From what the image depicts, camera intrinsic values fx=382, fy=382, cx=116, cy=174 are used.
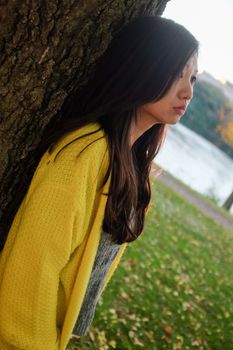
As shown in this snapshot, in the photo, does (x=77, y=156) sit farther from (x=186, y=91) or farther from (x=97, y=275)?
(x=97, y=275)

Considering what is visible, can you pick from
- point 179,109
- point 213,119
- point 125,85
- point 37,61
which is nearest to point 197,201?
point 179,109

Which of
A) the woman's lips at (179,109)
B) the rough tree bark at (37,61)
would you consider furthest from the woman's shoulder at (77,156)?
the woman's lips at (179,109)

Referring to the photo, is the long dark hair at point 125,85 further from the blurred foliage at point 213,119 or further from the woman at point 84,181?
the blurred foliage at point 213,119

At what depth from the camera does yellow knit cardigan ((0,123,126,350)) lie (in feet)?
4.92

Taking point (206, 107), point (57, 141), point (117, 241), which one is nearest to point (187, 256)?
point (117, 241)

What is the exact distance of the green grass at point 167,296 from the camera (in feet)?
14.5

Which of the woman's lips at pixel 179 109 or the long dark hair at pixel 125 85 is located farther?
the woman's lips at pixel 179 109

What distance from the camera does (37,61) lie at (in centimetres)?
151

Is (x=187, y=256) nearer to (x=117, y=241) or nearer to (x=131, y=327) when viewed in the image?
(x=131, y=327)

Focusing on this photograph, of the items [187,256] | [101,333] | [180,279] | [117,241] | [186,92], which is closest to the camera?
[186,92]

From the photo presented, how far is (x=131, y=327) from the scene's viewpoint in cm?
450

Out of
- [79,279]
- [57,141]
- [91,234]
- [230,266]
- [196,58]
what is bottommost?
[230,266]

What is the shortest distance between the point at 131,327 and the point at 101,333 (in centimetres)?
54

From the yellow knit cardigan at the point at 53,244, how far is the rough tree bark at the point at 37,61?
15 centimetres
